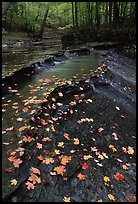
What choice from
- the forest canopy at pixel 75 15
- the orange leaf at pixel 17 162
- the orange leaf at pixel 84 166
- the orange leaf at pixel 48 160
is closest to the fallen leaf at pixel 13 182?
the orange leaf at pixel 17 162

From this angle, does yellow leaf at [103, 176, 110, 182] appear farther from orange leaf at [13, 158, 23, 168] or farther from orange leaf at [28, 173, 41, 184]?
orange leaf at [13, 158, 23, 168]

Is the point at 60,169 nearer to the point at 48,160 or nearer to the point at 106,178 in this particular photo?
the point at 48,160

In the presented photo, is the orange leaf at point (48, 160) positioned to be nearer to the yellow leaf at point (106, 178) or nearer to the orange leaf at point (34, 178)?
the orange leaf at point (34, 178)

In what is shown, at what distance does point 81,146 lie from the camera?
199 inches

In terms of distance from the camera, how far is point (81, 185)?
410 centimetres

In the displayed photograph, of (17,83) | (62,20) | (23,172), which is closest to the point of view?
(23,172)

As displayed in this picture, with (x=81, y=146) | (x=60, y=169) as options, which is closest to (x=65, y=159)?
(x=60, y=169)

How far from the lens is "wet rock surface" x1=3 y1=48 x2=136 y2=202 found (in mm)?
3930

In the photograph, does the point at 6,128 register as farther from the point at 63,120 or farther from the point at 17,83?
the point at 17,83

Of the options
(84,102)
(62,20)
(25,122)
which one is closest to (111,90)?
(84,102)

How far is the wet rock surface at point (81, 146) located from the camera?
12.9 ft

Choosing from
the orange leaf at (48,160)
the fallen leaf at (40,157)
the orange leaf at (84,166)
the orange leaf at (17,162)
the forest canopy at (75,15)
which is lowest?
the orange leaf at (84,166)

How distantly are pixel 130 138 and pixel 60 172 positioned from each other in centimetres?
251

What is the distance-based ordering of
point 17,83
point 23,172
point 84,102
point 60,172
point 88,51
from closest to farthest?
point 23,172 → point 60,172 → point 84,102 → point 17,83 → point 88,51
